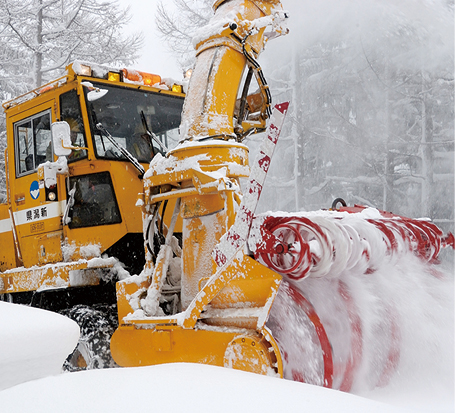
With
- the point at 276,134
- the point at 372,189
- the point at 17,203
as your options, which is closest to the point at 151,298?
the point at 276,134

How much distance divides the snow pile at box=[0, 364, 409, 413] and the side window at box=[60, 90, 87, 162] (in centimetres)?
285

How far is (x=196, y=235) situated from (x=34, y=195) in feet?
7.31

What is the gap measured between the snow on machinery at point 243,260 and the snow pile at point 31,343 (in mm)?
1218

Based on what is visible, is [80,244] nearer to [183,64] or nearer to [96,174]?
[96,174]

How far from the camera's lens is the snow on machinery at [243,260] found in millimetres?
2883

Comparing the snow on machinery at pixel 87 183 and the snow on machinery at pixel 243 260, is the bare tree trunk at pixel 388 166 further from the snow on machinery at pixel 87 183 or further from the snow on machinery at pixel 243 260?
the snow on machinery at pixel 243 260

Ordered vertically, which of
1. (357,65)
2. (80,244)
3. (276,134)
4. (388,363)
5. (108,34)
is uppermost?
(108,34)

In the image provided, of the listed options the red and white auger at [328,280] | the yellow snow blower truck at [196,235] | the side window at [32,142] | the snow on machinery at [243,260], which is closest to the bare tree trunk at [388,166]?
the yellow snow blower truck at [196,235]

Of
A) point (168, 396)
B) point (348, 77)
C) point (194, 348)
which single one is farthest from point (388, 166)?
point (168, 396)

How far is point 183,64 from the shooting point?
16.3 m

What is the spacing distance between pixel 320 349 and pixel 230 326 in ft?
1.82

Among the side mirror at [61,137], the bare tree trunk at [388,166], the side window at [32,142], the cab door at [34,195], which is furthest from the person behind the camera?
the bare tree trunk at [388,166]

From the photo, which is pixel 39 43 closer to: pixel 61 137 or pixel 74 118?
pixel 74 118

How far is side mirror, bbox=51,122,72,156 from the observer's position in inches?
154
